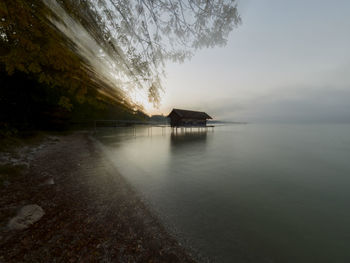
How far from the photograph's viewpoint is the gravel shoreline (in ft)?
7.70

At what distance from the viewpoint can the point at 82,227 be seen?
2.97 m

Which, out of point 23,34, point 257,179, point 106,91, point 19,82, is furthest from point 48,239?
point 19,82

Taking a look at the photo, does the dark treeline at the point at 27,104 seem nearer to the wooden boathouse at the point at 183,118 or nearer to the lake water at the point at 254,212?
the lake water at the point at 254,212

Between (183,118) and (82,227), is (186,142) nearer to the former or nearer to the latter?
(183,118)

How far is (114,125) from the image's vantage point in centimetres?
4862

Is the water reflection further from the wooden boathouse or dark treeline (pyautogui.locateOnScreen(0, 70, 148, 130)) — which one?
the wooden boathouse

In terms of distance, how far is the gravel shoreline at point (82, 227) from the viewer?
235 cm

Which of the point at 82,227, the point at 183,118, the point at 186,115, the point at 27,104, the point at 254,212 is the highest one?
the point at 186,115

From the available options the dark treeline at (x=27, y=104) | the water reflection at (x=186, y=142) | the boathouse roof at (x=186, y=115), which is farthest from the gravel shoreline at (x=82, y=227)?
the boathouse roof at (x=186, y=115)

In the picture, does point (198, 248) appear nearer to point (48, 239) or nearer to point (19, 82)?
point (48, 239)

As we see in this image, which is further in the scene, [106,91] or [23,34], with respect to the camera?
[106,91]

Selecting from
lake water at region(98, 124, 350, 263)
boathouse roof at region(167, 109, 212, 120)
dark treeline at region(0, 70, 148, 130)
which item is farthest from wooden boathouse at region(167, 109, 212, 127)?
lake water at region(98, 124, 350, 263)

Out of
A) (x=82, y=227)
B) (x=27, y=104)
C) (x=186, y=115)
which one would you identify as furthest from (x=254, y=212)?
(x=186, y=115)

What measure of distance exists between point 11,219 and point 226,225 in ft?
17.4
